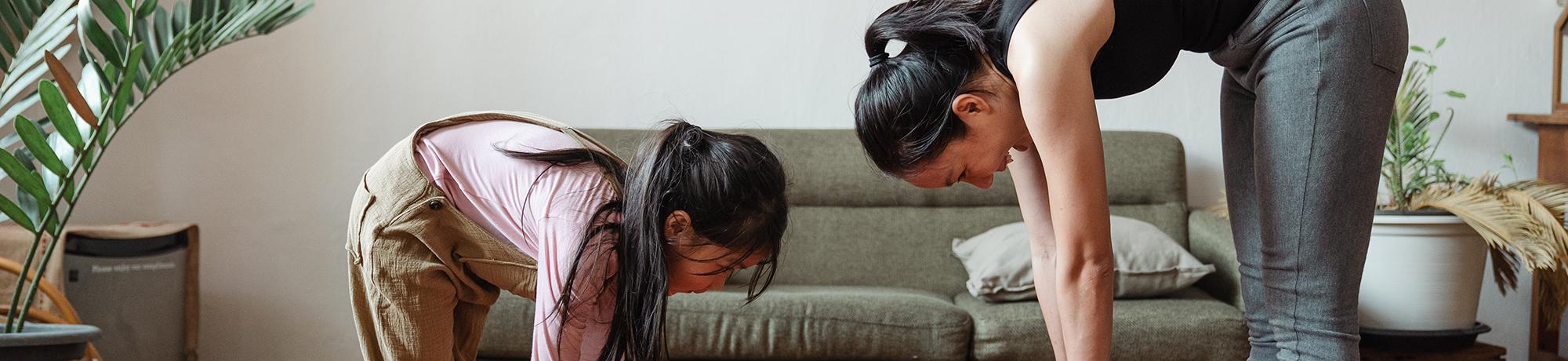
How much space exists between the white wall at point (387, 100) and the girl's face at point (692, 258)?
1.63 metres

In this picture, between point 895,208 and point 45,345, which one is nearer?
point 45,345

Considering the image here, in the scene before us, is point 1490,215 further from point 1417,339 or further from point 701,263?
point 701,263

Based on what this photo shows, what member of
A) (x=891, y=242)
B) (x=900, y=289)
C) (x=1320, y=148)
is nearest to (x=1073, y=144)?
(x=1320, y=148)

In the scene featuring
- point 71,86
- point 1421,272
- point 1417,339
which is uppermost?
point 71,86

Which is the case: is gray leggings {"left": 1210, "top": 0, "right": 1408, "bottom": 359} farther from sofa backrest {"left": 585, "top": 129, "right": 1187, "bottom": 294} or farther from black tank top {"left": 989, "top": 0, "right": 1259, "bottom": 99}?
sofa backrest {"left": 585, "top": 129, "right": 1187, "bottom": 294}

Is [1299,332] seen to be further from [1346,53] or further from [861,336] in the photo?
[861,336]

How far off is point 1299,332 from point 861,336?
1.09m

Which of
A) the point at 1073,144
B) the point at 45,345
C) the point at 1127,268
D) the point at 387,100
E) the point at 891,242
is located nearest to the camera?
the point at 1073,144

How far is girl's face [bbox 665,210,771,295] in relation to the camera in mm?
1100

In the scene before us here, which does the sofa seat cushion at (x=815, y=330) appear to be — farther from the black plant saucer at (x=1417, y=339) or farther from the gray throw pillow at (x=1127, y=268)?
the black plant saucer at (x=1417, y=339)

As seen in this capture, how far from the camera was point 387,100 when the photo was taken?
2834mm

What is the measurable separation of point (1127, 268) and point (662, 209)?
4.45 feet

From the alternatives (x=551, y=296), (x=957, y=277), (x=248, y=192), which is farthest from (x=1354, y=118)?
(x=248, y=192)

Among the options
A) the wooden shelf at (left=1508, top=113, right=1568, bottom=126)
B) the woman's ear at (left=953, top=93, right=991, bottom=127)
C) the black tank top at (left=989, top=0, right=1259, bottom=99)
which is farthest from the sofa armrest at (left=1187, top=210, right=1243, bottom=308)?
the woman's ear at (left=953, top=93, right=991, bottom=127)
